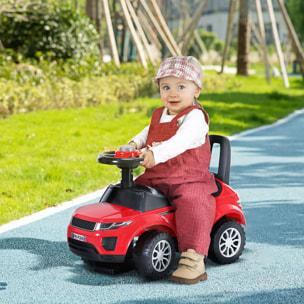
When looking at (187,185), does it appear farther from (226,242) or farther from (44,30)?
(44,30)

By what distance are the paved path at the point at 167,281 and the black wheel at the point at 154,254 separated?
0.29ft

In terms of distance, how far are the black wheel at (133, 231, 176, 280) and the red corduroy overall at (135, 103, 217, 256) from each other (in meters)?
0.09

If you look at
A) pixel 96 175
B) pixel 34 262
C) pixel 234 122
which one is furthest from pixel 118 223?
pixel 234 122

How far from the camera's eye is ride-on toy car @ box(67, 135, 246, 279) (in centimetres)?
346

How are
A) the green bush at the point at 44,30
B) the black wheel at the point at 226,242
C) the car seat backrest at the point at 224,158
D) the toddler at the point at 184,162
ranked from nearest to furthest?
the toddler at the point at 184,162
the black wheel at the point at 226,242
the car seat backrest at the point at 224,158
the green bush at the point at 44,30

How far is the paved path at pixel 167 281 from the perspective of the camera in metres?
3.35

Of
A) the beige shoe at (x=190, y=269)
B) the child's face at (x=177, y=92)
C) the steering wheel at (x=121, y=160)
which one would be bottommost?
→ the beige shoe at (x=190, y=269)

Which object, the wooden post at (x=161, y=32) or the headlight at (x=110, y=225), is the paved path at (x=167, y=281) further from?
the wooden post at (x=161, y=32)

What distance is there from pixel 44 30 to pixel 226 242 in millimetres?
10976

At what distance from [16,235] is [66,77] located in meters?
8.16

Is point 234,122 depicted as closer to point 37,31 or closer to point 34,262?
point 37,31

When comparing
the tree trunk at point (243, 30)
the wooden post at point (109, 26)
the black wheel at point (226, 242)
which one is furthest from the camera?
the tree trunk at point (243, 30)

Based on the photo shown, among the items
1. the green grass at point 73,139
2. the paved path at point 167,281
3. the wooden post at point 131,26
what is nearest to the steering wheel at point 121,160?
the paved path at point 167,281

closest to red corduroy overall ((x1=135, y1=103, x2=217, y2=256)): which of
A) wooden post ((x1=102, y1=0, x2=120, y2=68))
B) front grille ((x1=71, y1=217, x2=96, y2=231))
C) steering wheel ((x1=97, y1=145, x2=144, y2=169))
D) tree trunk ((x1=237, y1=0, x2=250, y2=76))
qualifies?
steering wheel ((x1=97, y1=145, x2=144, y2=169))
